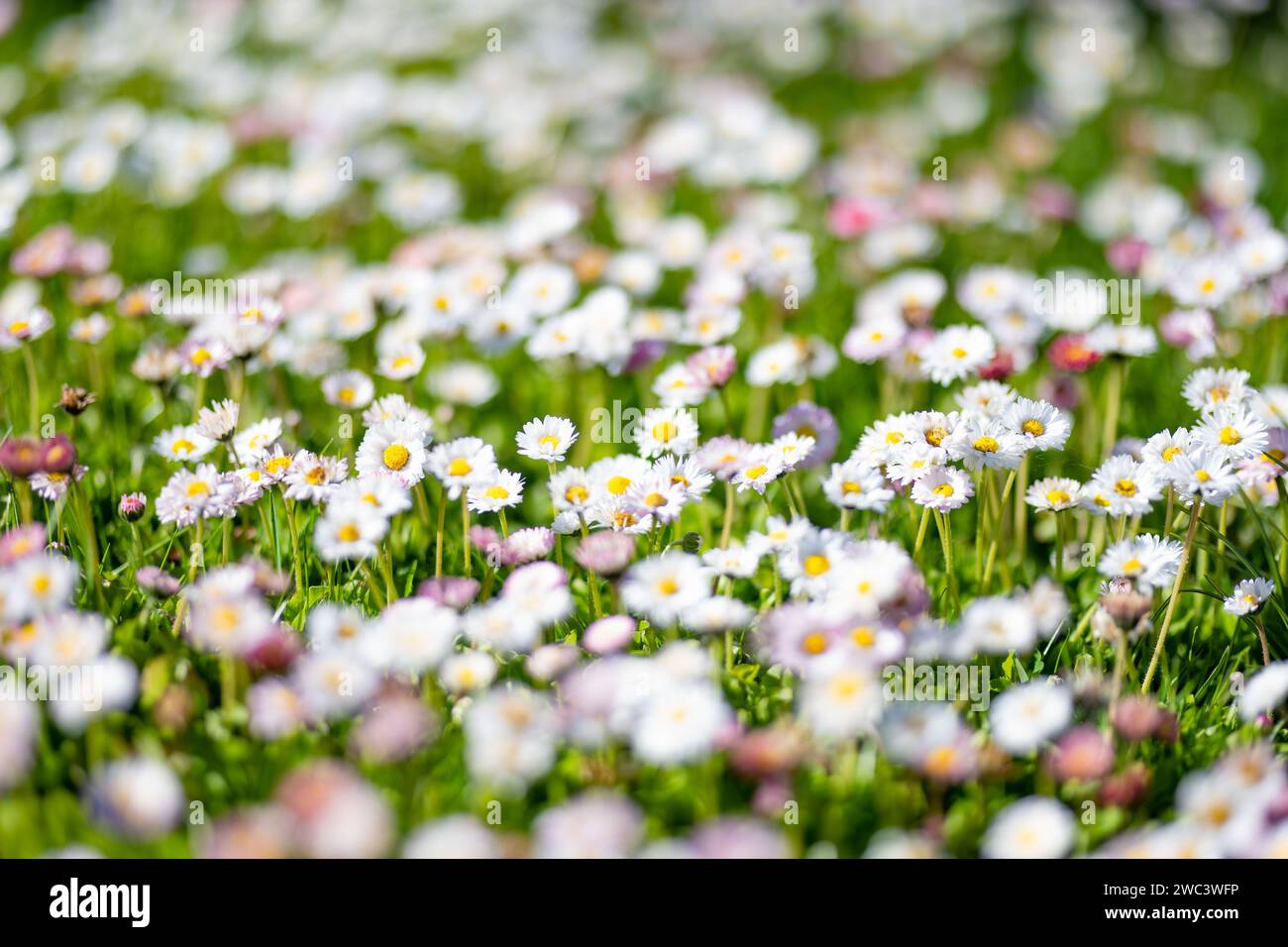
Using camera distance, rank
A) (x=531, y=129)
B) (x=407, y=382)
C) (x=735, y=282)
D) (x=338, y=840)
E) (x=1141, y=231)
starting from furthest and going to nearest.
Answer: (x=531, y=129)
(x=1141, y=231)
(x=735, y=282)
(x=407, y=382)
(x=338, y=840)

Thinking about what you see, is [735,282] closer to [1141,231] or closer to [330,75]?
[1141,231]

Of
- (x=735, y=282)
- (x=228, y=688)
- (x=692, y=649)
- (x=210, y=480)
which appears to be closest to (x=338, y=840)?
(x=228, y=688)

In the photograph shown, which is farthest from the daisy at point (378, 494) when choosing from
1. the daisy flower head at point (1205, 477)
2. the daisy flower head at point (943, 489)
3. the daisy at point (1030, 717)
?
the daisy flower head at point (1205, 477)

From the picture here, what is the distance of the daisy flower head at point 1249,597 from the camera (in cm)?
181

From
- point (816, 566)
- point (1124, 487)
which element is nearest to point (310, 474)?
point (816, 566)

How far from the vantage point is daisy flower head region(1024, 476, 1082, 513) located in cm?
190

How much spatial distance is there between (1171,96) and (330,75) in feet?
11.1

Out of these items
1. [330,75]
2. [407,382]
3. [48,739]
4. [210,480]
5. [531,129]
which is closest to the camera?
[48,739]

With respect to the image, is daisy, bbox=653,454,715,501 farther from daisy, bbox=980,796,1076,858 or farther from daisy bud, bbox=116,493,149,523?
daisy bud, bbox=116,493,149,523

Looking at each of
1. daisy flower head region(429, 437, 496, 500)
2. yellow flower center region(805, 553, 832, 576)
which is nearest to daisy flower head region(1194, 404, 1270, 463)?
yellow flower center region(805, 553, 832, 576)

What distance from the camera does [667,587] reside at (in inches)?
68.9

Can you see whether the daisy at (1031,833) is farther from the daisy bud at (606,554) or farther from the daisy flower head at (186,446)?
the daisy flower head at (186,446)
